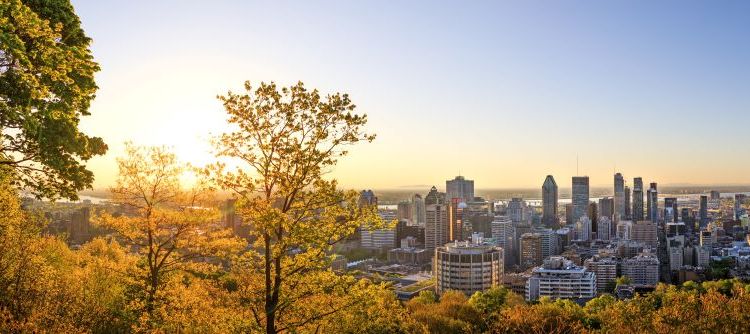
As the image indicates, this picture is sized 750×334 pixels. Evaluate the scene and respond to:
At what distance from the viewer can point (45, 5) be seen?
10.7 m

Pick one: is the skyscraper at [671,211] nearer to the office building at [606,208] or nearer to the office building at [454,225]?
the office building at [606,208]

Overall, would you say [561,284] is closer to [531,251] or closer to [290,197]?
[531,251]

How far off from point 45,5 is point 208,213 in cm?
618

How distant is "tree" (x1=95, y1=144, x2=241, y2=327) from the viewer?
48.2 feet

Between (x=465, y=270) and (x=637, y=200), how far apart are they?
136 metres

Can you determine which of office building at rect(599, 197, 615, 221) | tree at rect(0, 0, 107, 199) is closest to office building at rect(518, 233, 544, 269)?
office building at rect(599, 197, 615, 221)

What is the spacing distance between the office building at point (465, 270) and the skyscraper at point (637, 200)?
121 meters

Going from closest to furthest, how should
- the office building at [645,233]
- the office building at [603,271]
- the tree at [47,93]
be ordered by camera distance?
1. the tree at [47,93]
2. the office building at [603,271]
3. the office building at [645,233]

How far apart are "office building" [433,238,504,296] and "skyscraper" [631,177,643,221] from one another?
121 m

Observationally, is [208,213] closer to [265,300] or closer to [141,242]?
[141,242]

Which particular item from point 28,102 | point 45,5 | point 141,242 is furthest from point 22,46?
point 141,242

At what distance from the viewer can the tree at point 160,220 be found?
1468cm

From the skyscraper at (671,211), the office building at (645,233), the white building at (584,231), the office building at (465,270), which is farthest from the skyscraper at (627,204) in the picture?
the office building at (465,270)

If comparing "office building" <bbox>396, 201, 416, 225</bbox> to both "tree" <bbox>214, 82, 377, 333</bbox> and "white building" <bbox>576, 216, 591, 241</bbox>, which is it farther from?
"tree" <bbox>214, 82, 377, 333</bbox>
